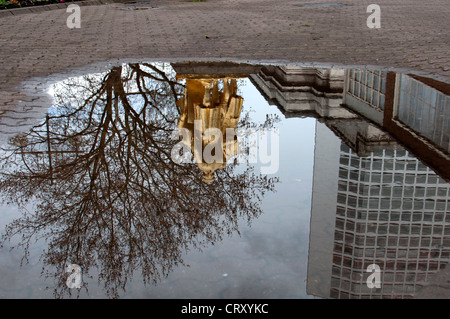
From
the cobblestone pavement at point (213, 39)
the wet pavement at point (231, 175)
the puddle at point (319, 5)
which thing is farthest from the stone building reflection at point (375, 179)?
the puddle at point (319, 5)

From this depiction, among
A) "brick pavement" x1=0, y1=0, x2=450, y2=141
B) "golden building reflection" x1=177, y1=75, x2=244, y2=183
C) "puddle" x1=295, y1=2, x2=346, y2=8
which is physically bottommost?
"golden building reflection" x1=177, y1=75, x2=244, y2=183

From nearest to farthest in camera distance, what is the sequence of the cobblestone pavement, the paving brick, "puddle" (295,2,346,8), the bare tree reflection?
the bare tree reflection < the cobblestone pavement < the paving brick < "puddle" (295,2,346,8)

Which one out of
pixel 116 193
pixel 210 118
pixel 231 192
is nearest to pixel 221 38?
pixel 210 118

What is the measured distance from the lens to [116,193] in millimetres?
5520

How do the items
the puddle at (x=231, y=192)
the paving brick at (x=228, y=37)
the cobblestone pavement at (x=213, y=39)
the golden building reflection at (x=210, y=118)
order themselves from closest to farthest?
the puddle at (x=231, y=192) → the golden building reflection at (x=210, y=118) → the cobblestone pavement at (x=213, y=39) → the paving brick at (x=228, y=37)

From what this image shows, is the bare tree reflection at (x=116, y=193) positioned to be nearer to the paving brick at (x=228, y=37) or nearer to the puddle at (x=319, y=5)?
the paving brick at (x=228, y=37)

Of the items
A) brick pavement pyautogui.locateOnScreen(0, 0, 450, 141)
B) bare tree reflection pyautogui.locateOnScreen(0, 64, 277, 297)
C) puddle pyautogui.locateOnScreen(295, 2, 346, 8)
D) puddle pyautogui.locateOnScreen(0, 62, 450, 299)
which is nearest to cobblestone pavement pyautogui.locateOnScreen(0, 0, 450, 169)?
brick pavement pyautogui.locateOnScreen(0, 0, 450, 141)

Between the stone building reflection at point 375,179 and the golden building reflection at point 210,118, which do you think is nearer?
the stone building reflection at point 375,179

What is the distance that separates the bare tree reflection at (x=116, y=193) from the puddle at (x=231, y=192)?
0.02 meters

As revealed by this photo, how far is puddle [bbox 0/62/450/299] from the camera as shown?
421 cm

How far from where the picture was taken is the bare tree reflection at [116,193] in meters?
4.50

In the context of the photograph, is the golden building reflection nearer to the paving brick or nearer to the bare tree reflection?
the bare tree reflection

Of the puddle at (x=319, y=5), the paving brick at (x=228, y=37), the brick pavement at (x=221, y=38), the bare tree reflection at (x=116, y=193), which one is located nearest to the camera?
the bare tree reflection at (x=116, y=193)

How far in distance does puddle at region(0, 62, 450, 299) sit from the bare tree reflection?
17 mm
